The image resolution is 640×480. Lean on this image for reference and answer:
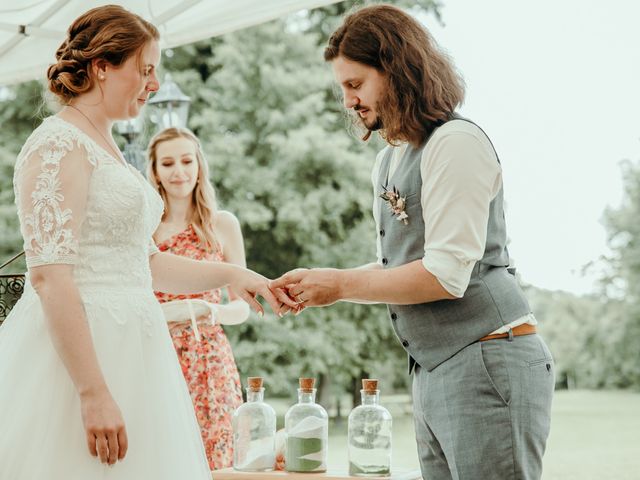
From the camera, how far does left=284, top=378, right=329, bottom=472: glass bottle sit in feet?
8.57

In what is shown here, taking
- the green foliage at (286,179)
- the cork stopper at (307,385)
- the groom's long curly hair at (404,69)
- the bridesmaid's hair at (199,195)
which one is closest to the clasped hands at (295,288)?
the cork stopper at (307,385)

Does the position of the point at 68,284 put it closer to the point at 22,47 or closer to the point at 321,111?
the point at 22,47

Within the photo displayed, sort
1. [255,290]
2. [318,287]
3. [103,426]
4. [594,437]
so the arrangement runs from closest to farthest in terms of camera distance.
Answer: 1. [103,426]
2. [318,287]
3. [255,290]
4. [594,437]

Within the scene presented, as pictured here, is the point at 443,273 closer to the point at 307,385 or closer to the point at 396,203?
the point at 396,203

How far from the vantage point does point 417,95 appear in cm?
204

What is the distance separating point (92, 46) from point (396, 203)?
0.75 m

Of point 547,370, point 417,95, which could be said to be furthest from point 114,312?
point 547,370

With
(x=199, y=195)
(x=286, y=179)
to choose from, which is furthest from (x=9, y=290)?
(x=286, y=179)

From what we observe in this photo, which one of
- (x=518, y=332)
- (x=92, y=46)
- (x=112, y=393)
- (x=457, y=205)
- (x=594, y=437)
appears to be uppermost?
(x=92, y=46)

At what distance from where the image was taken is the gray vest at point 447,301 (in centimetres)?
198

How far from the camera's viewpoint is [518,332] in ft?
6.53

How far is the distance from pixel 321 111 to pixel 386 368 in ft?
8.39

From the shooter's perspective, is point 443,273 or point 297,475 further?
point 297,475

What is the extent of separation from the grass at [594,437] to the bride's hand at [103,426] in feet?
18.2
